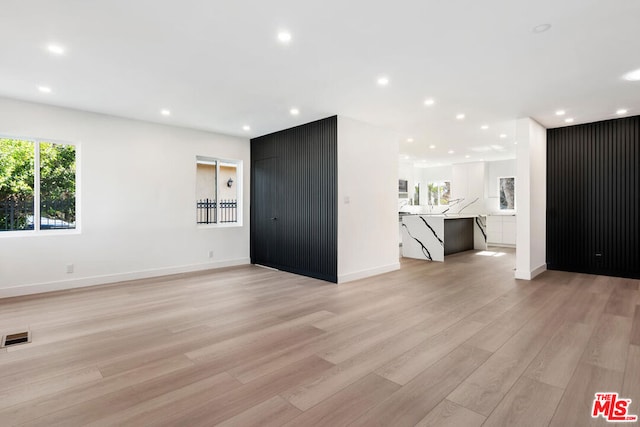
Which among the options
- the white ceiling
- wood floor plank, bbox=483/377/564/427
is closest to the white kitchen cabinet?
the white ceiling

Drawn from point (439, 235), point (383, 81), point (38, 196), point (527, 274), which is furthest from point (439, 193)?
point (38, 196)

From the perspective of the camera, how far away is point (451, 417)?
71.3 inches

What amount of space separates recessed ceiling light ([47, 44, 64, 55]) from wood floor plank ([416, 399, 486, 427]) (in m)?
4.19

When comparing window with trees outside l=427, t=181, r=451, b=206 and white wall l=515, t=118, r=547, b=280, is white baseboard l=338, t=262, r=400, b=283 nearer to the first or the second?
white wall l=515, t=118, r=547, b=280

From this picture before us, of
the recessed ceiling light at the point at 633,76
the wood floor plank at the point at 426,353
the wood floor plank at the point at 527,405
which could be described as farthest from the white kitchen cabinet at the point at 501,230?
the wood floor plank at the point at 527,405

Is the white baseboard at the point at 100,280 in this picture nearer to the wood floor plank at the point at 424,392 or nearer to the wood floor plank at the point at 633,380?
the wood floor plank at the point at 424,392

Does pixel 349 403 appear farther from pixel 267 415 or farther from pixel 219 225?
pixel 219 225

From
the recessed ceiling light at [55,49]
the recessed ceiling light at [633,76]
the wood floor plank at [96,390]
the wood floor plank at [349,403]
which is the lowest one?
the wood floor plank at [96,390]

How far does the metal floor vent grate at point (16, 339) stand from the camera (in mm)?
2865

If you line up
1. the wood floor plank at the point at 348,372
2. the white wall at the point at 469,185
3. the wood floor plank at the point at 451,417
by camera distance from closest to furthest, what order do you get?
the wood floor plank at the point at 451,417, the wood floor plank at the point at 348,372, the white wall at the point at 469,185

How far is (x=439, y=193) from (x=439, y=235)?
4.61 meters

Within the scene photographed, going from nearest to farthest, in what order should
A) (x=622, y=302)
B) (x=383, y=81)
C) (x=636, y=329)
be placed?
(x=636, y=329) < (x=383, y=81) < (x=622, y=302)

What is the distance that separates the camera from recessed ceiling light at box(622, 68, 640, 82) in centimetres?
351

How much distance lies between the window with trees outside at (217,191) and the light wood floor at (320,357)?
2.30m
